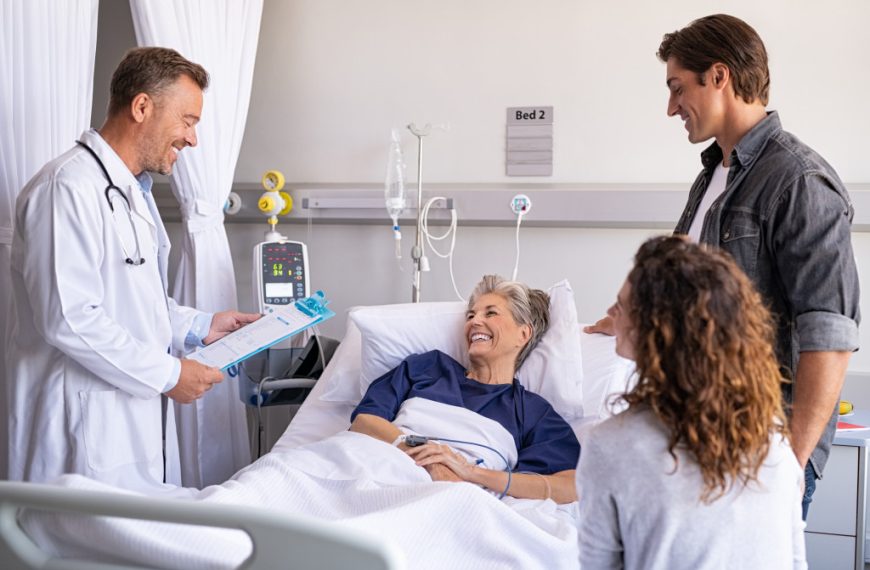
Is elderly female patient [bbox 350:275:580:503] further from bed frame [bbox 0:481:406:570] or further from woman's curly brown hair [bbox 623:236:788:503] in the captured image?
woman's curly brown hair [bbox 623:236:788:503]

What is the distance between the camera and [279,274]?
10.5 ft

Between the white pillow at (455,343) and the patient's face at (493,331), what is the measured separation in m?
0.09

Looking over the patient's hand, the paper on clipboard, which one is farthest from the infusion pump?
the patient's hand

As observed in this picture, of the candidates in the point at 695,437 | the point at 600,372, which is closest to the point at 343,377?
the point at 600,372

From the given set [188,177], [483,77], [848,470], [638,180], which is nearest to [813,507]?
[848,470]

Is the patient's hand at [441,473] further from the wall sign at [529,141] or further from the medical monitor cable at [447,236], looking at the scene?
the wall sign at [529,141]

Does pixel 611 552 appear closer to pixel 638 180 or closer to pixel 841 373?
pixel 841 373

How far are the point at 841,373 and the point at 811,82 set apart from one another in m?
1.72

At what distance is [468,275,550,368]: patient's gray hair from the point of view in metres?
2.59

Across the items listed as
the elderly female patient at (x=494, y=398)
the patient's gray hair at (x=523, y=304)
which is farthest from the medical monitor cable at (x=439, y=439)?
the patient's gray hair at (x=523, y=304)

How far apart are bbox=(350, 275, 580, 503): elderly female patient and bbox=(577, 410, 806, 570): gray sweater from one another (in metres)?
1.00

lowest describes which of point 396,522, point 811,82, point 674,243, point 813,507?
point 813,507

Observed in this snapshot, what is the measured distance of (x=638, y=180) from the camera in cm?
321

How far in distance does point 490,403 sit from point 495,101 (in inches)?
52.5
